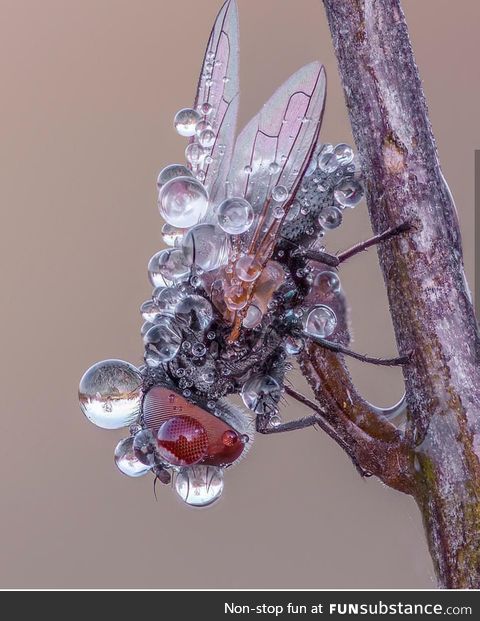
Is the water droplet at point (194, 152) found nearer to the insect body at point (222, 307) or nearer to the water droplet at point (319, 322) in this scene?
the insect body at point (222, 307)

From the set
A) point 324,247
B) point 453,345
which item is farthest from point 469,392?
point 324,247

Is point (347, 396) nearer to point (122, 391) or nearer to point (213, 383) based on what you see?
point (213, 383)

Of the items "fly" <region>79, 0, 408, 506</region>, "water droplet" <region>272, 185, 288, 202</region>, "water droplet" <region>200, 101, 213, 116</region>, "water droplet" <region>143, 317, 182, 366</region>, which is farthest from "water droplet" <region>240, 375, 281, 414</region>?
"water droplet" <region>200, 101, 213, 116</region>

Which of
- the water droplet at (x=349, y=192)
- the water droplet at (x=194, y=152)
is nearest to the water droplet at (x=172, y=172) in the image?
the water droplet at (x=194, y=152)

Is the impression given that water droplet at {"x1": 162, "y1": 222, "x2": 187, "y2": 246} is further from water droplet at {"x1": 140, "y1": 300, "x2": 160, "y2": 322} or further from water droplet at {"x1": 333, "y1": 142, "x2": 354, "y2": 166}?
water droplet at {"x1": 333, "y1": 142, "x2": 354, "y2": 166}

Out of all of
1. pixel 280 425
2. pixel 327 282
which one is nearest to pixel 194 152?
pixel 327 282
